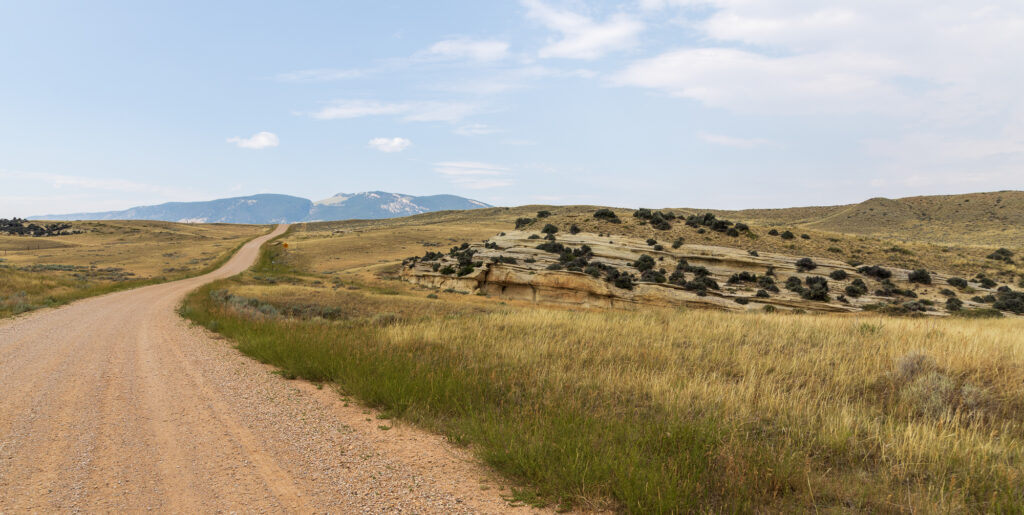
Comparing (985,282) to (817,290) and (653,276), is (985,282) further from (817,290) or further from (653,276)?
(653,276)

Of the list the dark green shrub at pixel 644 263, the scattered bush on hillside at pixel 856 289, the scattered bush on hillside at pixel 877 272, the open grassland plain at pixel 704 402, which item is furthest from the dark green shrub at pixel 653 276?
the open grassland plain at pixel 704 402

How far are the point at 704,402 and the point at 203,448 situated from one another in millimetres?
5984

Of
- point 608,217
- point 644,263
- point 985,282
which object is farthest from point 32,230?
point 985,282

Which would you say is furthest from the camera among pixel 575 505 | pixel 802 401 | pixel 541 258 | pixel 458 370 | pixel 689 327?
pixel 541 258

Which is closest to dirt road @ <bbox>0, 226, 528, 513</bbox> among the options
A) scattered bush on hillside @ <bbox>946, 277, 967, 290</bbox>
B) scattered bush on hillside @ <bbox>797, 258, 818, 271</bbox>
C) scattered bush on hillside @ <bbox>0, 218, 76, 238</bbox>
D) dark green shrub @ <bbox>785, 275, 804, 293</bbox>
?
dark green shrub @ <bbox>785, 275, 804, 293</bbox>

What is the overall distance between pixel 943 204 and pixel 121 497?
102m

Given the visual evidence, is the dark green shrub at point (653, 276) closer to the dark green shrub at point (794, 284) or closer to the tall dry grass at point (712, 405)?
the dark green shrub at point (794, 284)

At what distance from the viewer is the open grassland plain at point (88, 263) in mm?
20873

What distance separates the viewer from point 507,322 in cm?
1255

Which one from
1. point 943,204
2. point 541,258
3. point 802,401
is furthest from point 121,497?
point 943,204

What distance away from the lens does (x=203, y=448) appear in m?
4.95

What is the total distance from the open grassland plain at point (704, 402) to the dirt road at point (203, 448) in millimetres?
545

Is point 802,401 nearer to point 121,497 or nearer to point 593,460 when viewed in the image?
point 593,460

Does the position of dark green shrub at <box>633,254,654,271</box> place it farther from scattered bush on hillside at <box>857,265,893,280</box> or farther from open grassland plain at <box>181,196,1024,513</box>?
open grassland plain at <box>181,196,1024,513</box>
